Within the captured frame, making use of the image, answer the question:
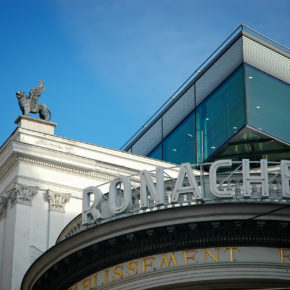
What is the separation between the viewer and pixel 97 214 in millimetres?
28531

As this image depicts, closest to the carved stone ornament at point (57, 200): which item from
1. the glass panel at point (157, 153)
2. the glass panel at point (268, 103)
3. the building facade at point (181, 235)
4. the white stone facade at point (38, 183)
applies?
the white stone facade at point (38, 183)

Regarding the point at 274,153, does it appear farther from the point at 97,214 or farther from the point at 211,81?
the point at 97,214

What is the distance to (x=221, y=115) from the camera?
4494 cm

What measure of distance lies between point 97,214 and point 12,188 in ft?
33.9

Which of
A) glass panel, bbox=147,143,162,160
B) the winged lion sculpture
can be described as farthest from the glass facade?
the winged lion sculpture

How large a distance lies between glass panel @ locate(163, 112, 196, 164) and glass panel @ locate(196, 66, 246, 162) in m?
0.53

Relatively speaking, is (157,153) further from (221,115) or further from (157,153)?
(221,115)

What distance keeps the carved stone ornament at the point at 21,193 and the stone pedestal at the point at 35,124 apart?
3071 mm

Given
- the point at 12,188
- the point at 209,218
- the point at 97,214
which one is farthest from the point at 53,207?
the point at 209,218

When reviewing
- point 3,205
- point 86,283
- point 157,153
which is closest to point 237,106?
point 157,153

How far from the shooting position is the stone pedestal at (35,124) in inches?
1576

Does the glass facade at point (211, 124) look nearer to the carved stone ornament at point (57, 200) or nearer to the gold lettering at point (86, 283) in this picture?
the carved stone ornament at point (57, 200)

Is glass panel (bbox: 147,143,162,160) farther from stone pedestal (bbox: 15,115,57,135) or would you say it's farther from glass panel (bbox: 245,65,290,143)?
stone pedestal (bbox: 15,115,57,135)

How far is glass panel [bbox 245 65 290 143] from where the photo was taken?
43.4 metres
